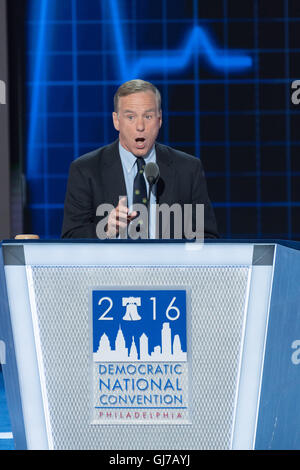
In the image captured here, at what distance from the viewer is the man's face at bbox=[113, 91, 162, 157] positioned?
106 inches

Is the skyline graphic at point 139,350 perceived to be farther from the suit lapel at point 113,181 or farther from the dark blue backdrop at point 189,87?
the dark blue backdrop at point 189,87

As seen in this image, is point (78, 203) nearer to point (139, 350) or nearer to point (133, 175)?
point (133, 175)

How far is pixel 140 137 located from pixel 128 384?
0.94 meters

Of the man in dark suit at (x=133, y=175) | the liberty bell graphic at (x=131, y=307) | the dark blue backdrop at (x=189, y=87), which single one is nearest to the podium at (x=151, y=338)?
the liberty bell graphic at (x=131, y=307)

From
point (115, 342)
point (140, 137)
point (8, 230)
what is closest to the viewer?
point (115, 342)

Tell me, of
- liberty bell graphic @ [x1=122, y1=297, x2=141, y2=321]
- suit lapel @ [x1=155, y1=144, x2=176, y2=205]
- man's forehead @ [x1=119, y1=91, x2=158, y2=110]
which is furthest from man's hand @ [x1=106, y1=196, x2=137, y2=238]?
man's forehead @ [x1=119, y1=91, x2=158, y2=110]

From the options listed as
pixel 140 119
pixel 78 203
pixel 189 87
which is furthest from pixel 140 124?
pixel 189 87

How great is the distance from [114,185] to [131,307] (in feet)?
2.84

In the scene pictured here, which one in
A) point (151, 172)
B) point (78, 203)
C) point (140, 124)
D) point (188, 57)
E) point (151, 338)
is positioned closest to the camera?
point (151, 338)

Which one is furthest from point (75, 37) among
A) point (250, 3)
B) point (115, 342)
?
point (115, 342)

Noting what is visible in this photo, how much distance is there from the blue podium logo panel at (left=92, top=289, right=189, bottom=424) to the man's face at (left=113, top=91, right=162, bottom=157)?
31.4 inches

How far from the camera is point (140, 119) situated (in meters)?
2.69
